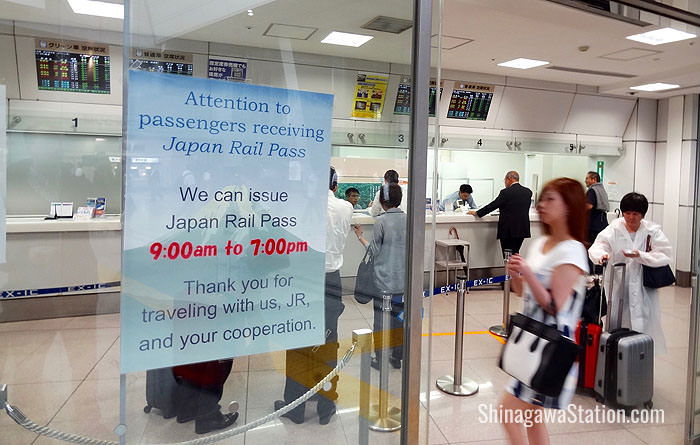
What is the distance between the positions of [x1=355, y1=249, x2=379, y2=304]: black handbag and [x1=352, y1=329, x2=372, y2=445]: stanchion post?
148mm

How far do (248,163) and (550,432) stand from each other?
9.97 ft

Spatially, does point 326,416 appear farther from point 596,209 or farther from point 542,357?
point 596,209

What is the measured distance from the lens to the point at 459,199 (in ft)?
30.6

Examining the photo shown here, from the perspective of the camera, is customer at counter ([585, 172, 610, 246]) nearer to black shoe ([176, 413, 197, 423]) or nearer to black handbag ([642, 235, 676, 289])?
black handbag ([642, 235, 676, 289])

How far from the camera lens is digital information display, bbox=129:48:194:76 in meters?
1.34

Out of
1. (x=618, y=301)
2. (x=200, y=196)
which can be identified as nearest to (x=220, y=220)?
(x=200, y=196)

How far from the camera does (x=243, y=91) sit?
1470mm

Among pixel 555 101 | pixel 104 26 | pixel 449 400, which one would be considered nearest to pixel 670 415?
pixel 449 400

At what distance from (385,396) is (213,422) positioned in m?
0.64

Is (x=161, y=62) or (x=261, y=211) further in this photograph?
(x=261, y=211)

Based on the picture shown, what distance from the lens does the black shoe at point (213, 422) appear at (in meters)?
1.61

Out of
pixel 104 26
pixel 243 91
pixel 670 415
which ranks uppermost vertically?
pixel 104 26

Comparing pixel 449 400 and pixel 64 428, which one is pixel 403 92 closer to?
pixel 64 428

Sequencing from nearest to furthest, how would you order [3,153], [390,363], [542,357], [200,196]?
[3,153] < [200,196] < [390,363] < [542,357]
